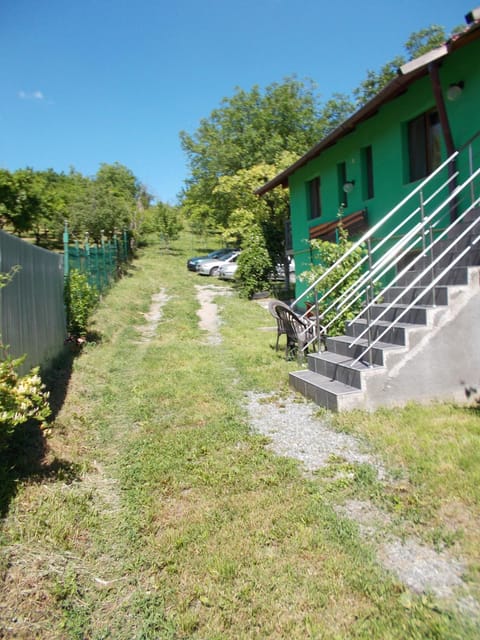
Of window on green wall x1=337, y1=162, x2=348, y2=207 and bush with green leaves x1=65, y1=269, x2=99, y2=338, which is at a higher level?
window on green wall x1=337, y1=162, x2=348, y2=207

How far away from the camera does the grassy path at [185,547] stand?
2047 mm

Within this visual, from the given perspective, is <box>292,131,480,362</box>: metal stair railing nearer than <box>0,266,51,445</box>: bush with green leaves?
No

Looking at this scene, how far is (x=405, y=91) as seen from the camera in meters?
8.48

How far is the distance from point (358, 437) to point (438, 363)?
1.36m

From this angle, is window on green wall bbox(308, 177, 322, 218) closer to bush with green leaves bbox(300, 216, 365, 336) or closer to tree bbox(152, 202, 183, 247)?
bush with green leaves bbox(300, 216, 365, 336)

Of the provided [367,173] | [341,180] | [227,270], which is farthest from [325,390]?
[227,270]

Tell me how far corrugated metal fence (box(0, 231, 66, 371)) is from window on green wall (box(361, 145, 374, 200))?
700 centimetres

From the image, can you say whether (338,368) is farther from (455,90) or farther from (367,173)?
(367,173)

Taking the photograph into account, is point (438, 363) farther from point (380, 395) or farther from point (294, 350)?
point (294, 350)

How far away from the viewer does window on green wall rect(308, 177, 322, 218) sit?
14164 mm

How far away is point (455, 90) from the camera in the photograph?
6836 mm

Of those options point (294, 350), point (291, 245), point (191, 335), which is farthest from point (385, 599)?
point (291, 245)

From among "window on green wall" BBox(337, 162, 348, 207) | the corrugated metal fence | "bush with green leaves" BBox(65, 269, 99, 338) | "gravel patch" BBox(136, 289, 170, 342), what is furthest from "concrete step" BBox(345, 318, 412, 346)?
"window on green wall" BBox(337, 162, 348, 207)

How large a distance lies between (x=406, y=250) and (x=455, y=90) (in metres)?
3.42
